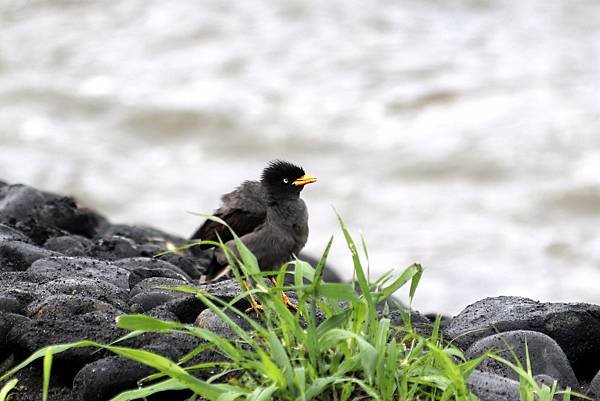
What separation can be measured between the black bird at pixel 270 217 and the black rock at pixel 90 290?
157 centimetres

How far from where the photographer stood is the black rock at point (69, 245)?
6.87 m

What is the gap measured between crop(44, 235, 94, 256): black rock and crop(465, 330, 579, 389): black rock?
2892 millimetres

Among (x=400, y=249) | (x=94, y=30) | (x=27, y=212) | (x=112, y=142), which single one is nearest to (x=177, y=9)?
(x=94, y=30)

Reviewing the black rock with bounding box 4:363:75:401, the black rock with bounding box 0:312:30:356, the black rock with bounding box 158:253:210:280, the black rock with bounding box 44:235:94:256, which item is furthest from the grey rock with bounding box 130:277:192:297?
the black rock with bounding box 158:253:210:280

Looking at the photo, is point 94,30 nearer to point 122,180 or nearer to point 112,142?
point 112,142

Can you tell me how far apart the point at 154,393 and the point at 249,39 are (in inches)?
536

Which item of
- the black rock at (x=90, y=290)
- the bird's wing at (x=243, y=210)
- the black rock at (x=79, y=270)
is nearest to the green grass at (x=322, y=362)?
the black rock at (x=90, y=290)

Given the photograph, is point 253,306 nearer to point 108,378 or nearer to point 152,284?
point 108,378

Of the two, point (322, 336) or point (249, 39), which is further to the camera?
point (249, 39)

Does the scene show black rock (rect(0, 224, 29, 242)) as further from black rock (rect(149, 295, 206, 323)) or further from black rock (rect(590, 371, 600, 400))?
black rock (rect(590, 371, 600, 400))

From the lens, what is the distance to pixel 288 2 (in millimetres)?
18531

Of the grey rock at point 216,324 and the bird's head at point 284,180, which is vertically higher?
the bird's head at point 284,180

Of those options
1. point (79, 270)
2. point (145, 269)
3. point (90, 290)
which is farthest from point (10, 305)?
point (145, 269)

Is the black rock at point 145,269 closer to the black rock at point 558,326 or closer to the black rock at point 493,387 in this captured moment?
the black rock at point 558,326
